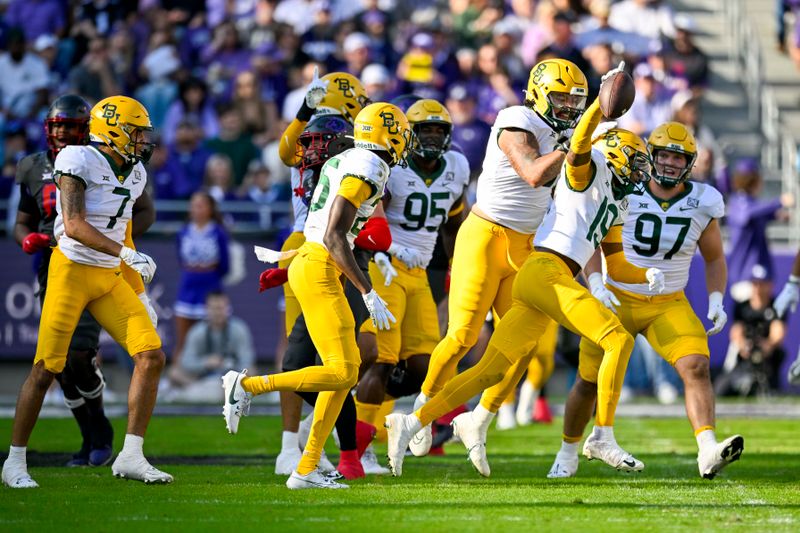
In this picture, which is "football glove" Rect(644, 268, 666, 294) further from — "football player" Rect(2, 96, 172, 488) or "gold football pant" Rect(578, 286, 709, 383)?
"football player" Rect(2, 96, 172, 488)

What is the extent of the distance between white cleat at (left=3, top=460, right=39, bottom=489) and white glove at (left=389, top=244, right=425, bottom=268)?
8.18 ft

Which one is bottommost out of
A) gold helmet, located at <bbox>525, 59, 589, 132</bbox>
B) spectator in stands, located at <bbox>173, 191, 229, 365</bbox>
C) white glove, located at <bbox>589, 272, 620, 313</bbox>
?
spectator in stands, located at <bbox>173, 191, 229, 365</bbox>

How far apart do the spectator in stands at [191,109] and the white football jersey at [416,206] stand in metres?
7.47

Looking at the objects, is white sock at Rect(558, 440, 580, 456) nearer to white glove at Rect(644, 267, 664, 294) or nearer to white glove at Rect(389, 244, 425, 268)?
white glove at Rect(644, 267, 664, 294)

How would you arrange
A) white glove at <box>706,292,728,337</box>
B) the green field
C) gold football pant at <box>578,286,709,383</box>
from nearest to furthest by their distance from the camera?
the green field < gold football pant at <box>578,286,709,383</box> < white glove at <box>706,292,728,337</box>

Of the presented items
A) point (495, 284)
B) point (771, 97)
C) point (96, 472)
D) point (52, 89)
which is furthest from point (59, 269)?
point (771, 97)

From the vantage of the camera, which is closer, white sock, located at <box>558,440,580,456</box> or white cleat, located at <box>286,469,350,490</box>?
white cleat, located at <box>286,469,350,490</box>

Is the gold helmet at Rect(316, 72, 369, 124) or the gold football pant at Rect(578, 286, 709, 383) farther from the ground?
the gold helmet at Rect(316, 72, 369, 124)

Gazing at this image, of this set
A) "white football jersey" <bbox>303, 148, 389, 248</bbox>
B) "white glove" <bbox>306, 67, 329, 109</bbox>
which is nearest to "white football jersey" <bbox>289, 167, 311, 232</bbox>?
"white glove" <bbox>306, 67, 329, 109</bbox>

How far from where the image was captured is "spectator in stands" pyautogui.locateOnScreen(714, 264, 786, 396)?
1430 centimetres

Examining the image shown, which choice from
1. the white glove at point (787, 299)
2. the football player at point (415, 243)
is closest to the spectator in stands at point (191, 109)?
the football player at point (415, 243)

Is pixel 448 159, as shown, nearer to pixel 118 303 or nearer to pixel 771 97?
pixel 118 303

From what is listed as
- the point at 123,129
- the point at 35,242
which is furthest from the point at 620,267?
the point at 35,242

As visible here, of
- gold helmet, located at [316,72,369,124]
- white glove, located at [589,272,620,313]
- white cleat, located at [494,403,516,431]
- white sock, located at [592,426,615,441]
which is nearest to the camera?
white sock, located at [592,426,615,441]
